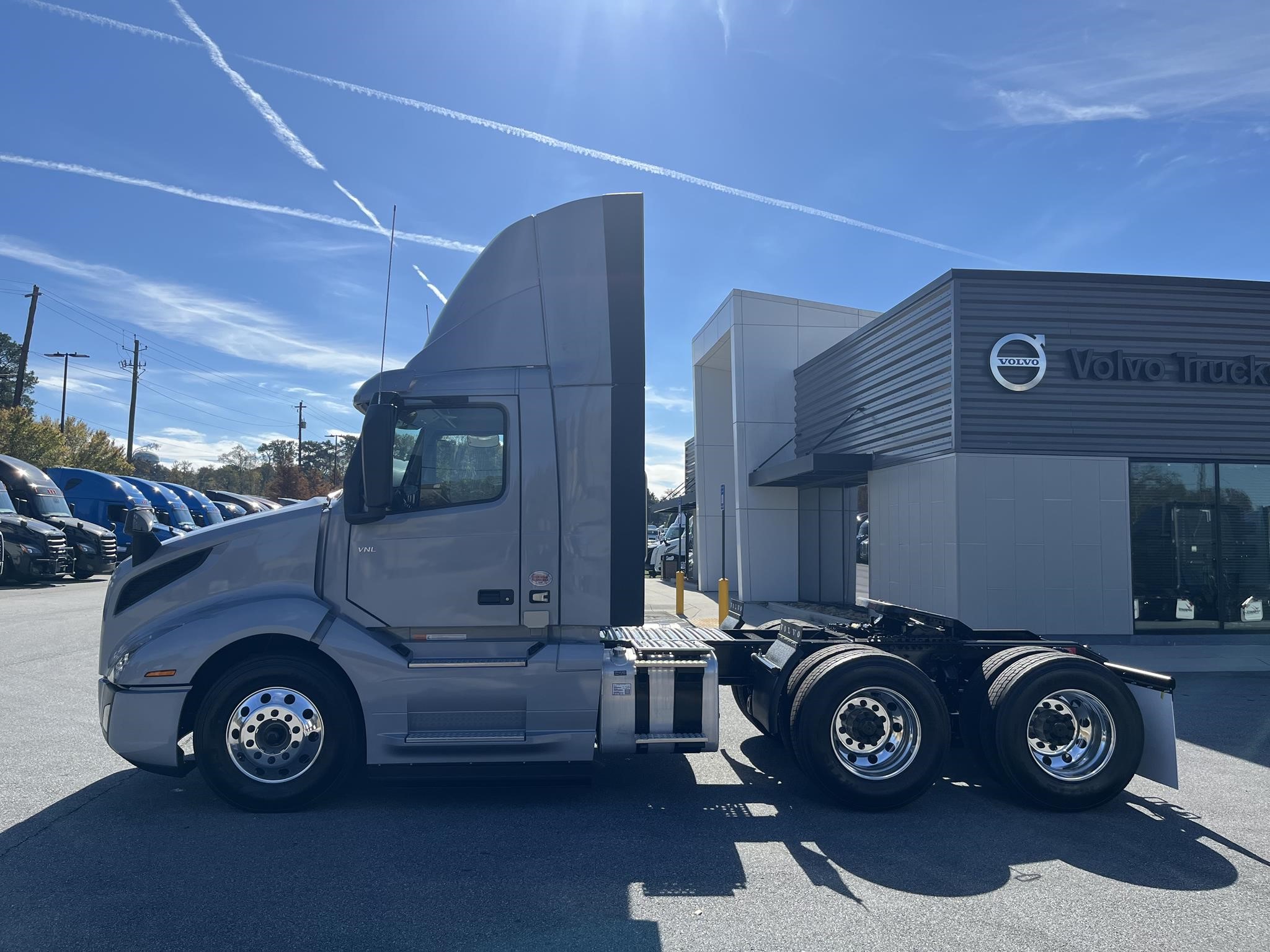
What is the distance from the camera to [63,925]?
394 centimetres

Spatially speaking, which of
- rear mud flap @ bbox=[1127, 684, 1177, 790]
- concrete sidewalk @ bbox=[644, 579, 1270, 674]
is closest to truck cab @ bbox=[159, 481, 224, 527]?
concrete sidewalk @ bbox=[644, 579, 1270, 674]

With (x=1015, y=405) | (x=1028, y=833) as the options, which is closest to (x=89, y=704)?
(x=1028, y=833)

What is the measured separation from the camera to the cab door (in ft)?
19.2

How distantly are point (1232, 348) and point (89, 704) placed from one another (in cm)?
1636

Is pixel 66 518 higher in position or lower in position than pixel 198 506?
lower

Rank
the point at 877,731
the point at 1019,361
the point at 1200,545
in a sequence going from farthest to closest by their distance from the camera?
the point at 1200,545 → the point at 1019,361 → the point at 877,731

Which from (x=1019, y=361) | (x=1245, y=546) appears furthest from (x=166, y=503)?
(x=1245, y=546)

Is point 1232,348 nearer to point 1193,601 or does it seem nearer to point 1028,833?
point 1193,601

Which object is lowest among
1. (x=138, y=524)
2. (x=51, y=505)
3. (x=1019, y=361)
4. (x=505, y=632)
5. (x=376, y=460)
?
(x=505, y=632)

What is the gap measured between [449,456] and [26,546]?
21.4 m

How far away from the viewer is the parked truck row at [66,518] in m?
22.1

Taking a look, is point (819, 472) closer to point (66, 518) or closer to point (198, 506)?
point (66, 518)

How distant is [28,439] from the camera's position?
124 ft

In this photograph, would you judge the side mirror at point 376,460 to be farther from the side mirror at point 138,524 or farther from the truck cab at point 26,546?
the truck cab at point 26,546
